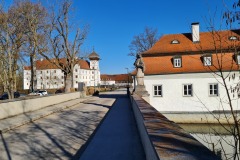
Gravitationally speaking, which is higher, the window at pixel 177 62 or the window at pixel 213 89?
the window at pixel 177 62

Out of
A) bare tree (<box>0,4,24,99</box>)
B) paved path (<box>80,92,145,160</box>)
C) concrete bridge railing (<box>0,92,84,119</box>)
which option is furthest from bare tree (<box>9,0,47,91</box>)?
paved path (<box>80,92,145,160</box>)

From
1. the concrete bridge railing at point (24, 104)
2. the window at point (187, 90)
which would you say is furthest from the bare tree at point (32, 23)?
the window at point (187, 90)

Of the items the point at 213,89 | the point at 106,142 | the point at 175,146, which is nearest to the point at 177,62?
the point at 213,89

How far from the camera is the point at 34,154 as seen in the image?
6.43 meters

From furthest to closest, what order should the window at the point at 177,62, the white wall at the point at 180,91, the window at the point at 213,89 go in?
the window at the point at 177,62 < the white wall at the point at 180,91 < the window at the point at 213,89

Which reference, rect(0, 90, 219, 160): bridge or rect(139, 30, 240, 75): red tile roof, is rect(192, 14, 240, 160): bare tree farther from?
rect(139, 30, 240, 75): red tile roof

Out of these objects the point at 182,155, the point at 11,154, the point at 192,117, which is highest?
the point at 182,155

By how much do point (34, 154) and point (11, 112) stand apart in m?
8.03

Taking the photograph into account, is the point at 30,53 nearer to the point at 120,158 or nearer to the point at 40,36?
the point at 40,36

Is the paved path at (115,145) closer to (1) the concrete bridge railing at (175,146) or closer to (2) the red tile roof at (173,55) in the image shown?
(1) the concrete bridge railing at (175,146)

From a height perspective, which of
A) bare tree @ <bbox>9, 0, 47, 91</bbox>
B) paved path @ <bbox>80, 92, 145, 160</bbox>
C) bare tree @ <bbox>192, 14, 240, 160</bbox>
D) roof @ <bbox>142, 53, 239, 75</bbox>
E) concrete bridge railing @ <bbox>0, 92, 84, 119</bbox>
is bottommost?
paved path @ <bbox>80, 92, 145, 160</bbox>

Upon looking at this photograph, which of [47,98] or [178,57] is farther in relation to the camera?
[178,57]

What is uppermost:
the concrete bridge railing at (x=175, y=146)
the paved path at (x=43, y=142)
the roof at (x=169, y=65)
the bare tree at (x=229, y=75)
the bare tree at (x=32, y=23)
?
the bare tree at (x=32, y=23)

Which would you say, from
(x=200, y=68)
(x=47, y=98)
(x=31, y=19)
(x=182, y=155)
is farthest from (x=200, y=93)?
(x=182, y=155)
